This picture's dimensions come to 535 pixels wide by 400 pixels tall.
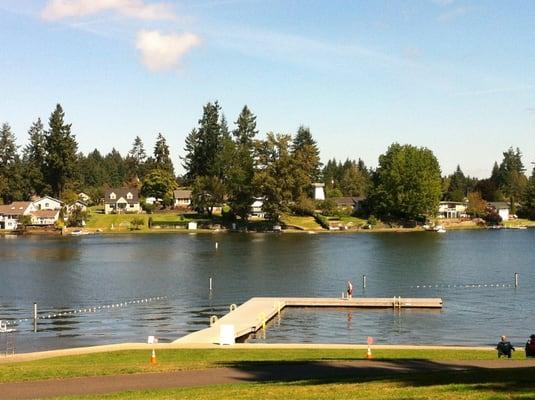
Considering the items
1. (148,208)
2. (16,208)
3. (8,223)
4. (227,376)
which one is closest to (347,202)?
(148,208)

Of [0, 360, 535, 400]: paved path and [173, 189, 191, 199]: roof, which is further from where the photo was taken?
[173, 189, 191, 199]: roof

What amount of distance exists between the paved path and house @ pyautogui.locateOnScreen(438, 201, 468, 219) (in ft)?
522

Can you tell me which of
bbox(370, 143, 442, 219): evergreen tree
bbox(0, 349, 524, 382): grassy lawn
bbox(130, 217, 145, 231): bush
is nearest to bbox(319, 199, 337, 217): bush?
bbox(370, 143, 442, 219): evergreen tree

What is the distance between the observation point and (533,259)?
9538 cm

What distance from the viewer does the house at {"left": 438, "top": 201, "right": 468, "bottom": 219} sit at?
611 ft

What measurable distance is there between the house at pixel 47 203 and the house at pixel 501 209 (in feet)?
357

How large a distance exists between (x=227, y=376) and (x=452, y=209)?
17212 centimetres

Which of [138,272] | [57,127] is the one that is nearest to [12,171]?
[57,127]

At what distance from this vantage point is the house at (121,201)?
18300cm

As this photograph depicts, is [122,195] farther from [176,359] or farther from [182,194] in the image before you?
[176,359]

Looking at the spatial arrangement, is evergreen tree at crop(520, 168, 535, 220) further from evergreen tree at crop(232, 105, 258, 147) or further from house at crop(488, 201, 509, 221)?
evergreen tree at crop(232, 105, 258, 147)

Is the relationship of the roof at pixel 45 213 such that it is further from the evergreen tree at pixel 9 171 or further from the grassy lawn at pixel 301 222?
the grassy lawn at pixel 301 222

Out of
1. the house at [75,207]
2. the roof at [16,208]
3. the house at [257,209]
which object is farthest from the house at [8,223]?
the house at [257,209]

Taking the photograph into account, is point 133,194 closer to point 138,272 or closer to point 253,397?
point 138,272
